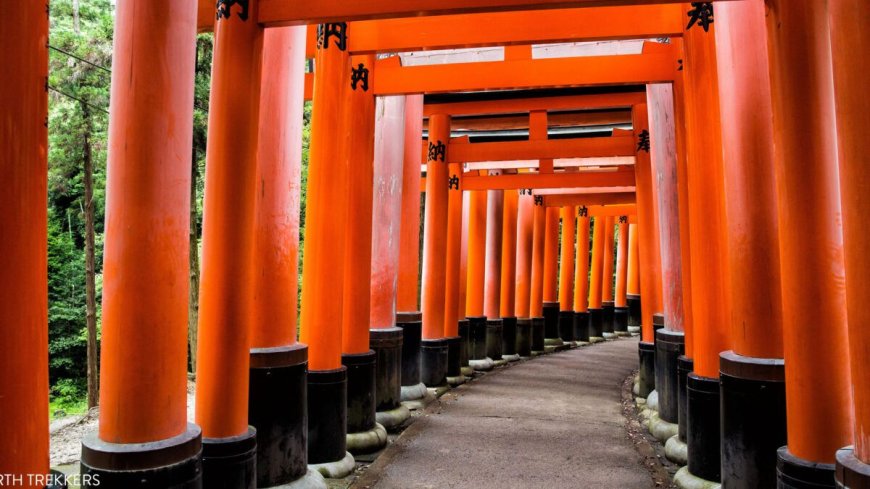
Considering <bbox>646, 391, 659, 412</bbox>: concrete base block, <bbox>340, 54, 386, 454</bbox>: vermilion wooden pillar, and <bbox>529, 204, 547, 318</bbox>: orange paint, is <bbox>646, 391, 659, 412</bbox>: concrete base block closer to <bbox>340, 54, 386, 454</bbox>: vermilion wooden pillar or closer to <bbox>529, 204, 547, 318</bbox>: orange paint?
<bbox>340, 54, 386, 454</bbox>: vermilion wooden pillar

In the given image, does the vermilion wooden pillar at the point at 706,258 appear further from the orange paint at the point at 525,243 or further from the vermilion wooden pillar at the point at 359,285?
the orange paint at the point at 525,243

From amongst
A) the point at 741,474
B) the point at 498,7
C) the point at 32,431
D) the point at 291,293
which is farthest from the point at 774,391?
the point at 32,431

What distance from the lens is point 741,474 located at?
386 cm

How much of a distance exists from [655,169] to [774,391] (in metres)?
4.15

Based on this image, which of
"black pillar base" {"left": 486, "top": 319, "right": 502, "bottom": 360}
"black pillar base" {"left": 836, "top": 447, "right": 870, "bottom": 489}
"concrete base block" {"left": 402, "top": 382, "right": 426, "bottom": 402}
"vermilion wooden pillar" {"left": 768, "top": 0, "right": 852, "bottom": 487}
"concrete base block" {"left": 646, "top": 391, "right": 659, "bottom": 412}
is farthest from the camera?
"black pillar base" {"left": 486, "top": 319, "right": 502, "bottom": 360}

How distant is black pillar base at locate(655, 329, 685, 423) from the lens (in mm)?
6477

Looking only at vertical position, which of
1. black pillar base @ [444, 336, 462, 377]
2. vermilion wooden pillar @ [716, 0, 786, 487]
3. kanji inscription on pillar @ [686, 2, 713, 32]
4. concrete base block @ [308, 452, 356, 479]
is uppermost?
kanji inscription on pillar @ [686, 2, 713, 32]

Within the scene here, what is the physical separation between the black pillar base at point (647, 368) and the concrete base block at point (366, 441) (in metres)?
4.03

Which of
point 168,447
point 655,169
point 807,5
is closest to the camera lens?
point 168,447

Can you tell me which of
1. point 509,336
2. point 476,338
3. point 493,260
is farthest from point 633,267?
point 476,338

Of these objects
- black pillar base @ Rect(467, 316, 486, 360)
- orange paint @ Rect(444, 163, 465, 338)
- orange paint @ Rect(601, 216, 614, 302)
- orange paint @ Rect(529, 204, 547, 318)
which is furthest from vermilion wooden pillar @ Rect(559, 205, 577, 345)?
orange paint @ Rect(444, 163, 465, 338)

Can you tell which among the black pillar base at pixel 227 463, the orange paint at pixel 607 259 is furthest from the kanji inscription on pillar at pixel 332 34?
the orange paint at pixel 607 259

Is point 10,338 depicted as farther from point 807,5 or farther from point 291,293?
point 807,5

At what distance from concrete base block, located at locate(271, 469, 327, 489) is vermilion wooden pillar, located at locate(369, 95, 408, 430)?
232 centimetres
